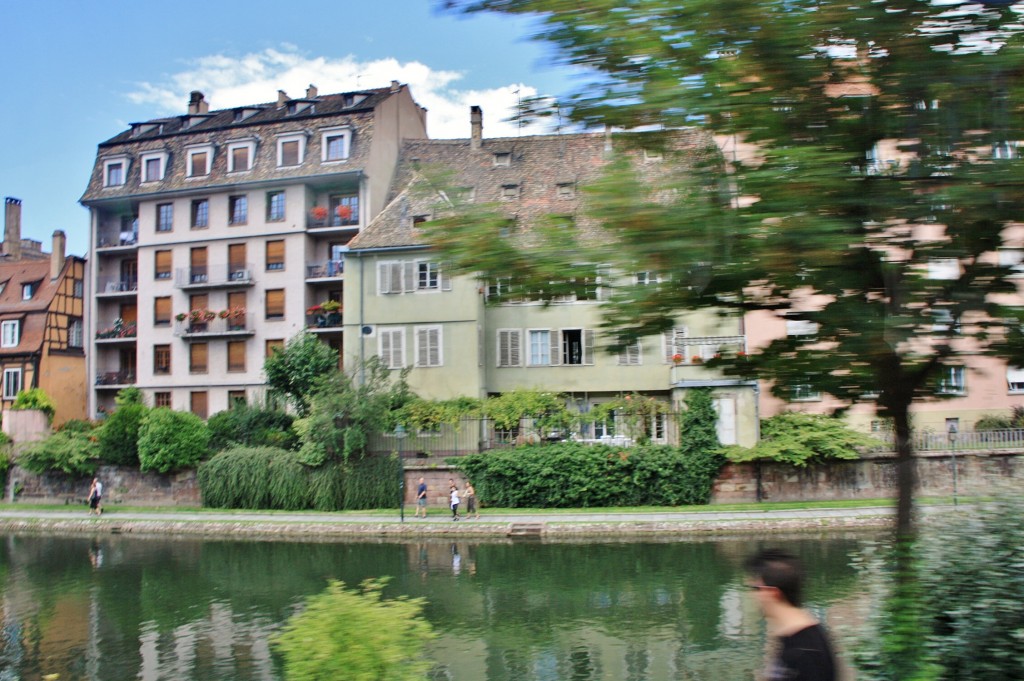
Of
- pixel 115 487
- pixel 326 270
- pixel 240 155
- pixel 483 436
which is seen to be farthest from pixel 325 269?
pixel 115 487

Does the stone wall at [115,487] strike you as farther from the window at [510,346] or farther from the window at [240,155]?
the window at [240,155]

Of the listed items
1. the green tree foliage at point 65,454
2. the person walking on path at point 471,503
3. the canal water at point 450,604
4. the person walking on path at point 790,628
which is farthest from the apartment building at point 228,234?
the person walking on path at point 790,628

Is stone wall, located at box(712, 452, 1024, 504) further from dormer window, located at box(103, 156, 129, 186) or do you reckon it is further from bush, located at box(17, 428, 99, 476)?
dormer window, located at box(103, 156, 129, 186)

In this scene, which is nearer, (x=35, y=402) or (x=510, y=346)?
(x=510, y=346)

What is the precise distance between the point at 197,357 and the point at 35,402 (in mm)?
8331

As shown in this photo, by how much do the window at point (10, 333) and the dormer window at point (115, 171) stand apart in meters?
9.95

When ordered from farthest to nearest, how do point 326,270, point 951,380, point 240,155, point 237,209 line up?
point 240,155 → point 237,209 → point 326,270 → point 951,380

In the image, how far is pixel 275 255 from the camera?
141ft

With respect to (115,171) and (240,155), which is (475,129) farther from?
(115,171)

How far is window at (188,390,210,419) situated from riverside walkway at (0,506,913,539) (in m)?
9.62

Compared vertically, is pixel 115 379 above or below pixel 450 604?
above

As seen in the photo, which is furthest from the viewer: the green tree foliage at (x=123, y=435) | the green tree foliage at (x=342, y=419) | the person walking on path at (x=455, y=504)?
the green tree foliage at (x=123, y=435)

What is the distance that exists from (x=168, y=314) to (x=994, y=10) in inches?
1803

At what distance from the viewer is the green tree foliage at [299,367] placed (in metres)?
36.7
